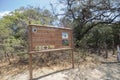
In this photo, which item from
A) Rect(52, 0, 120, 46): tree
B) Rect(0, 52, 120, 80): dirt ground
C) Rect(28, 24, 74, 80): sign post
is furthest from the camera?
Rect(52, 0, 120, 46): tree

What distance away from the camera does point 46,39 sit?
22.2 ft

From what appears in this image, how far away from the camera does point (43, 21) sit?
1028 cm

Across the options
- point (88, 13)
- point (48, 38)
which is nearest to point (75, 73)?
point (48, 38)

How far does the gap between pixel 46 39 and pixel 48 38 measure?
0.43 ft

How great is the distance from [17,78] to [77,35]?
8044 millimetres

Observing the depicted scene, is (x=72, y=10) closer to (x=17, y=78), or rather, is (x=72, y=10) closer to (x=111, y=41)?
(x=111, y=41)

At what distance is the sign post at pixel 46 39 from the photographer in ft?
20.3

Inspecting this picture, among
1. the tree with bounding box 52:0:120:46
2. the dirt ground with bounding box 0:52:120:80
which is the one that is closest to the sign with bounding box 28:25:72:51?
the dirt ground with bounding box 0:52:120:80

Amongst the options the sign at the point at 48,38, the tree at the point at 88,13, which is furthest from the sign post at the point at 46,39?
the tree at the point at 88,13

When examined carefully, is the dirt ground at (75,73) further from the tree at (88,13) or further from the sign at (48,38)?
the tree at (88,13)

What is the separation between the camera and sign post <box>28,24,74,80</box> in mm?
6195

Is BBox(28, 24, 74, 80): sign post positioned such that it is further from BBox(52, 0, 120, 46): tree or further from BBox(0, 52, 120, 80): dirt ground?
BBox(52, 0, 120, 46): tree

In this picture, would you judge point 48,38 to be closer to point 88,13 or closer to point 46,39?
point 46,39

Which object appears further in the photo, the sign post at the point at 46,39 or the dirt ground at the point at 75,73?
the dirt ground at the point at 75,73
